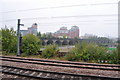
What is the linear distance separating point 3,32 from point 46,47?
6771mm

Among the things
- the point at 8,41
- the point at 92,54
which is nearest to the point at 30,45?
the point at 8,41

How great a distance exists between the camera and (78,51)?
10.9 metres

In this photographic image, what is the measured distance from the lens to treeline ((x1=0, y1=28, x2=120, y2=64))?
9.99 metres

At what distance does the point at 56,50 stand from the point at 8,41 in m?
6.62

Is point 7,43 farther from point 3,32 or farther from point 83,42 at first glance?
point 83,42

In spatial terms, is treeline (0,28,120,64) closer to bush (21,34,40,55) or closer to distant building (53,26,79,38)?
bush (21,34,40,55)

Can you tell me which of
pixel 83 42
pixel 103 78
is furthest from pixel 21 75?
pixel 83 42

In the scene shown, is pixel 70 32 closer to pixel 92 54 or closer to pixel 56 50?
pixel 56 50

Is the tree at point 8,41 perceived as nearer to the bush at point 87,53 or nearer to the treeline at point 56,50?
the treeline at point 56,50

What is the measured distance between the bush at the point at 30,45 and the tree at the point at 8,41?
1.48 metres

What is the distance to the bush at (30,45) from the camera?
1281 centimetres

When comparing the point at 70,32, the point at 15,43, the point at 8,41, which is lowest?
the point at 15,43

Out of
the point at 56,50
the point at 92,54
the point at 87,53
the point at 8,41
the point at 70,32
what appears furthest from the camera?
the point at 70,32

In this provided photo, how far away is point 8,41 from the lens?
549 inches
